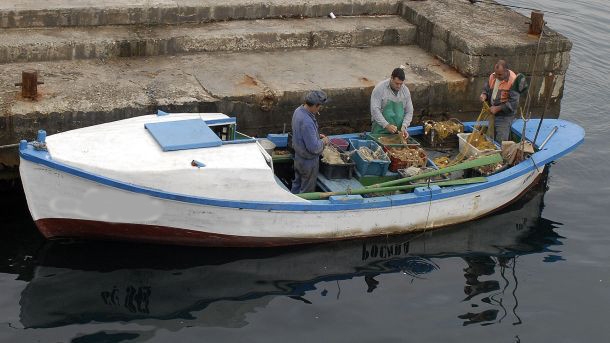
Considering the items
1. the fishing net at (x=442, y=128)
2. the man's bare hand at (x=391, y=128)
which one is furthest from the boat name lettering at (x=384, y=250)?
the fishing net at (x=442, y=128)

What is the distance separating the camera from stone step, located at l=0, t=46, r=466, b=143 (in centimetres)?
1050

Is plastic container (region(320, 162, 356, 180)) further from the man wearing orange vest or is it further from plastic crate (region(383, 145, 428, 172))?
the man wearing orange vest

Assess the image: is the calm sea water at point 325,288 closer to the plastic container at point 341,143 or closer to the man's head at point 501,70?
the plastic container at point 341,143

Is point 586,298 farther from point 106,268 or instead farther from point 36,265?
point 36,265

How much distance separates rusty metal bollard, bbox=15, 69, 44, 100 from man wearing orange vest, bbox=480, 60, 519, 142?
18.3ft

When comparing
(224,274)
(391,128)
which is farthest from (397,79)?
(224,274)

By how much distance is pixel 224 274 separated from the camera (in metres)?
9.34

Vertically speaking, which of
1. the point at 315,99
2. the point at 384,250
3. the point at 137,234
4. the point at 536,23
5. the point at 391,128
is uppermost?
the point at 536,23

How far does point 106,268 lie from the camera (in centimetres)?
920

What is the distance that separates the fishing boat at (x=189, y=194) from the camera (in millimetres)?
8719

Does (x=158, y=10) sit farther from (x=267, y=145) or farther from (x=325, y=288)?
(x=325, y=288)

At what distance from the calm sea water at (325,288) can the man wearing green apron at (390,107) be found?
4.70 feet

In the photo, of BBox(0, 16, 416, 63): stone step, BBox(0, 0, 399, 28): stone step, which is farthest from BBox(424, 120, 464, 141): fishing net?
BBox(0, 0, 399, 28): stone step

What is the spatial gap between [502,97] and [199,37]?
4.43 meters
